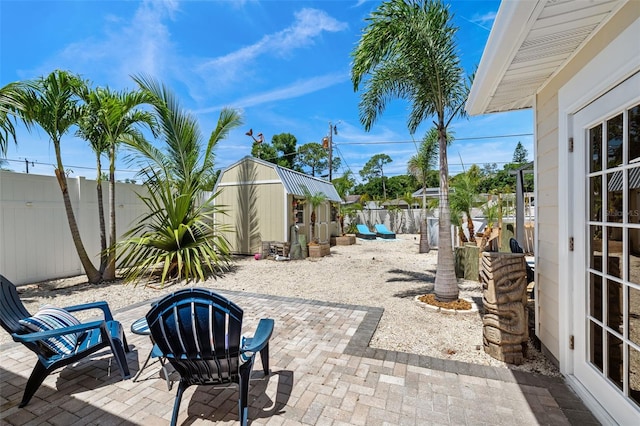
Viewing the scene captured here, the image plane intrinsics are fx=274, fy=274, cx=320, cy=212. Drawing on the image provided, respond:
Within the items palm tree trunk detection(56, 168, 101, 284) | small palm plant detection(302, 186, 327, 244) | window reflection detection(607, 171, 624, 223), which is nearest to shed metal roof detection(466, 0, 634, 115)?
window reflection detection(607, 171, 624, 223)

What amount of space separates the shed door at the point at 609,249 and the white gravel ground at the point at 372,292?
67 cm

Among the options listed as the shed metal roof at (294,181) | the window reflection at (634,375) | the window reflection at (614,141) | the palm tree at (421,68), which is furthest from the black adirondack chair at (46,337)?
the shed metal roof at (294,181)

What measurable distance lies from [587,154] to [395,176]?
149 ft

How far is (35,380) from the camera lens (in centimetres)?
214

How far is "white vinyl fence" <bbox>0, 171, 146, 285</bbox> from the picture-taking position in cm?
527

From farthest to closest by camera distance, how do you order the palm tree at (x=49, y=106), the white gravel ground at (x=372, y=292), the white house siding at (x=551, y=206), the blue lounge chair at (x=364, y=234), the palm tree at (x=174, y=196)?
the blue lounge chair at (x=364, y=234)
the palm tree at (x=174, y=196)
the palm tree at (x=49, y=106)
the white gravel ground at (x=372, y=292)
the white house siding at (x=551, y=206)

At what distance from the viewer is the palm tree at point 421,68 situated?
154 inches

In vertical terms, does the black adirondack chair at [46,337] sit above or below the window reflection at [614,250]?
below

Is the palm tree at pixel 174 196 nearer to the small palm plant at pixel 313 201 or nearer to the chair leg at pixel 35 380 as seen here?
the chair leg at pixel 35 380

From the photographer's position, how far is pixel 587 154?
2.18m

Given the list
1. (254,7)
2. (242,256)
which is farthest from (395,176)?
(254,7)

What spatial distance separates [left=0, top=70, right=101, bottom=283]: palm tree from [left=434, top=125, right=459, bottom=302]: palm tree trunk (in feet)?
21.5

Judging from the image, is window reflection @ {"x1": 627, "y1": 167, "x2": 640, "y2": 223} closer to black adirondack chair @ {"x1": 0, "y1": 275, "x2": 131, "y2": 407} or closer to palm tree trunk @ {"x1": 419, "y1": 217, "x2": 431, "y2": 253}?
black adirondack chair @ {"x1": 0, "y1": 275, "x2": 131, "y2": 407}

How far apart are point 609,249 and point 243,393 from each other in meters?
2.77
